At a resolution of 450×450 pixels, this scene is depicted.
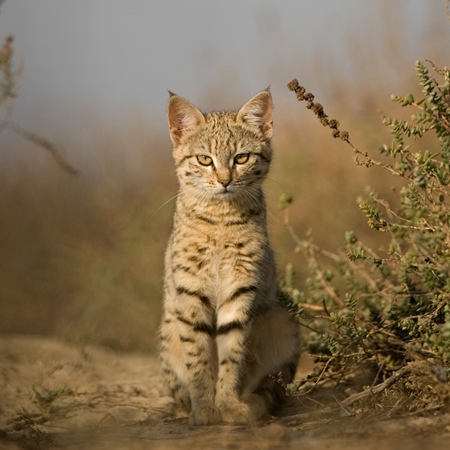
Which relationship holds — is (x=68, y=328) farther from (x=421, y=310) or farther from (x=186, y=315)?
(x=421, y=310)

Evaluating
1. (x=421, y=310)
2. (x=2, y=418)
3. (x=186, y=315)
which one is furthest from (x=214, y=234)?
(x=2, y=418)

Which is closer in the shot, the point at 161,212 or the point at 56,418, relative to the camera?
the point at 56,418

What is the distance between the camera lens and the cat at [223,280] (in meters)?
4.09

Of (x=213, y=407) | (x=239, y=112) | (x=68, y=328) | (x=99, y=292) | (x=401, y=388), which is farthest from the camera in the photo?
(x=99, y=292)

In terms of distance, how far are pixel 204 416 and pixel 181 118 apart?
1.78 m

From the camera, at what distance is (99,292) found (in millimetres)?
7008

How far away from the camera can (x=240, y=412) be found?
3.92 m

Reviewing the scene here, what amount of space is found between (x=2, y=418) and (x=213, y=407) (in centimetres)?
116

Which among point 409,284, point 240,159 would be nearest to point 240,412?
point 409,284

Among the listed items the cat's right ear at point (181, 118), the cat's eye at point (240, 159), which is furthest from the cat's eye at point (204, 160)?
the cat's right ear at point (181, 118)

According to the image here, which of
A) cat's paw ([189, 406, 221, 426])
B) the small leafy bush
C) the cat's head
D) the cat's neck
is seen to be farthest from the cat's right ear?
cat's paw ([189, 406, 221, 426])

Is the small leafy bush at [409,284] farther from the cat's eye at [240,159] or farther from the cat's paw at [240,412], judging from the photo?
the cat's eye at [240,159]

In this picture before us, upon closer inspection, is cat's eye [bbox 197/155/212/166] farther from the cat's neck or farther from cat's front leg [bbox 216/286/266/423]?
cat's front leg [bbox 216/286/266/423]

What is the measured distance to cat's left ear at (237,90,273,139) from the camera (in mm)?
4492
